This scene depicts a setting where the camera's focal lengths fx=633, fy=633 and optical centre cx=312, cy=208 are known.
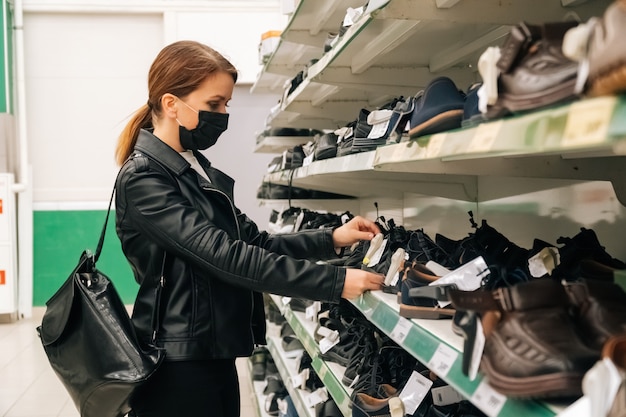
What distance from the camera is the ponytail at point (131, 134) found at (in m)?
2.06

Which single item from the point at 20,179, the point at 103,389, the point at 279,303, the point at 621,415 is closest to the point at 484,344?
the point at 621,415

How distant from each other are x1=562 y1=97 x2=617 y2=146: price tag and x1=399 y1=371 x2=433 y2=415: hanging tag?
3.60 feet

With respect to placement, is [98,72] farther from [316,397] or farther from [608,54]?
[608,54]

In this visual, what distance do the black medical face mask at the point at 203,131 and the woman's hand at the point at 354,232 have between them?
20.7 inches

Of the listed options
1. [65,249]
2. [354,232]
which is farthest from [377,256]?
[65,249]

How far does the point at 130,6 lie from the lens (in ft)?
21.9

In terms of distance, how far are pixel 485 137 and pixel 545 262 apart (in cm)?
53

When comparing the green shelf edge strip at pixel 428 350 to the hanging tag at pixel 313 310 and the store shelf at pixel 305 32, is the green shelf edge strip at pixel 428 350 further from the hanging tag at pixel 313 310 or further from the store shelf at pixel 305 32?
the store shelf at pixel 305 32

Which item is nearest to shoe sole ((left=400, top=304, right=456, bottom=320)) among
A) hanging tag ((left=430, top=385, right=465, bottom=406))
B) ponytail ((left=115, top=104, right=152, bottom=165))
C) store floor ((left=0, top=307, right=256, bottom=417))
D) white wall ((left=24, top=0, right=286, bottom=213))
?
hanging tag ((left=430, top=385, right=465, bottom=406))

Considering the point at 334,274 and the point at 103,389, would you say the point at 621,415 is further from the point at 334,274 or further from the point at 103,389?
the point at 103,389

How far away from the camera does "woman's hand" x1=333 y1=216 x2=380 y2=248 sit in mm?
2107

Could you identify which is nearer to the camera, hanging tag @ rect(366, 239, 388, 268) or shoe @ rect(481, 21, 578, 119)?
shoe @ rect(481, 21, 578, 119)

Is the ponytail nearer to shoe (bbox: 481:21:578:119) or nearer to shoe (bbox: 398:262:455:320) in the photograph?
shoe (bbox: 398:262:455:320)

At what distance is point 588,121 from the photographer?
0.63 meters
